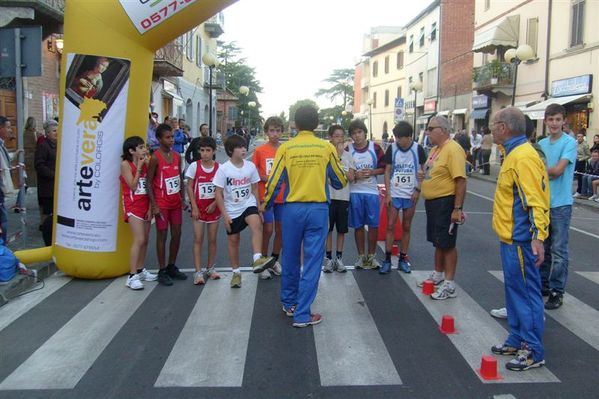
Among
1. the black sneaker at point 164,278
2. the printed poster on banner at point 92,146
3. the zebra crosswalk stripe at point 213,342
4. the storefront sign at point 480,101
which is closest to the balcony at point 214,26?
the storefront sign at point 480,101

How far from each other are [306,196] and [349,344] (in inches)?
54.0

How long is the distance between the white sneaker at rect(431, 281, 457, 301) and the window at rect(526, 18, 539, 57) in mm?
23618

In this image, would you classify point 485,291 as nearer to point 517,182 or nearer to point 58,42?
point 517,182

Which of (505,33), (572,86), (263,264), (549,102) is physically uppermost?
(505,33)

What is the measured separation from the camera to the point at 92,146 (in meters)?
6.64

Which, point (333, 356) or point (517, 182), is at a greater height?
point (517, 182)

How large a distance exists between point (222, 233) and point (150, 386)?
609 cm

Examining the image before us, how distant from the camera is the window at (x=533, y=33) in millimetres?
26625

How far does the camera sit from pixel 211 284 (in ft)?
22.2

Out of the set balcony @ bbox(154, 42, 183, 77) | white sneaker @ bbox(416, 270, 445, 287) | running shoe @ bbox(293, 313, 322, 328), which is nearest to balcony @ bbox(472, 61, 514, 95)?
balcony @ bbox(154, 42, 183, 77)

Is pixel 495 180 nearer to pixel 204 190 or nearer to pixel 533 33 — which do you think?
pixel 533 33

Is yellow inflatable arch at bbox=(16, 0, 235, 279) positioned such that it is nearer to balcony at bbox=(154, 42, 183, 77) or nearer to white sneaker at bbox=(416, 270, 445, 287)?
white sneaker at bbox=(416, 270, 445, 287)

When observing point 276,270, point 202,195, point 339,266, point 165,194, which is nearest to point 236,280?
point 276,270

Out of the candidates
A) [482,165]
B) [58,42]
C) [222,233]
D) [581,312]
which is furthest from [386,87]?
[581,312]
